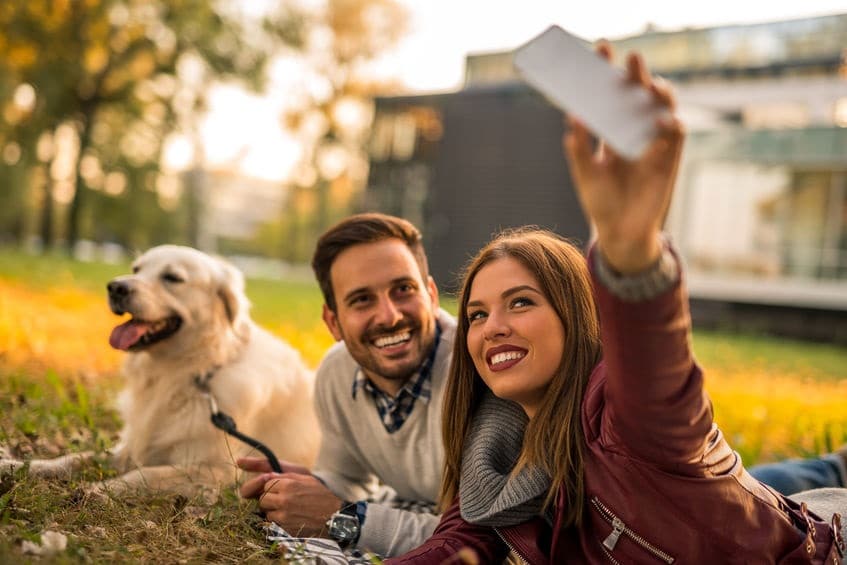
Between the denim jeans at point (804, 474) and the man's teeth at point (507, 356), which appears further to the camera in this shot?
the denim jeans at point (804, 474)

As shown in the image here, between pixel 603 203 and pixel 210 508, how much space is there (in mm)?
2271

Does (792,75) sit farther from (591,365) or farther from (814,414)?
(591,365)

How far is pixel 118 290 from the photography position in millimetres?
3941

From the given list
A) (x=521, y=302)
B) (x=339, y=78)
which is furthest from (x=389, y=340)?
(x=339, y=78)

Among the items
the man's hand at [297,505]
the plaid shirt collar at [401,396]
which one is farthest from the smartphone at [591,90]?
the man's hand at [297,505]

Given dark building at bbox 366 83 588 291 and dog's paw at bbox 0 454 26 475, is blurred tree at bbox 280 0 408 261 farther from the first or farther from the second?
dog's paw at bbox 0 454 26 475

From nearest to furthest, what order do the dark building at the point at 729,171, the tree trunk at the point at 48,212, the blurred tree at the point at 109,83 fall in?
the dark building at the point at 729,171, the blurred tree at the point at 109,83, the tree trunk at the point at 48,212

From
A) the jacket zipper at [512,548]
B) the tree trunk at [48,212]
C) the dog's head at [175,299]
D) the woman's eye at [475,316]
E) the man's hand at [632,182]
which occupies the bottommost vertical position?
the tree trunk at [48,212]

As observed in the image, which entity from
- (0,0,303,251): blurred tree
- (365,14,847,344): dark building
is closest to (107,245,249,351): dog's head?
(365,14,847,344): dark building

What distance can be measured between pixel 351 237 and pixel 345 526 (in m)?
1.25

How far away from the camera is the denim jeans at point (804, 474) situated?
12.5 feet

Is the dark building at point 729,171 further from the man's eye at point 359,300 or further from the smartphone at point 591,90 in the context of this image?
the smartphone at point 591,90

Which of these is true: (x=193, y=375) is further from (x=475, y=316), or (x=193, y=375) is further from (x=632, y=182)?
(x=632, y=182)

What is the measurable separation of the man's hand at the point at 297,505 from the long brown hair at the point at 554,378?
22.2 inches
